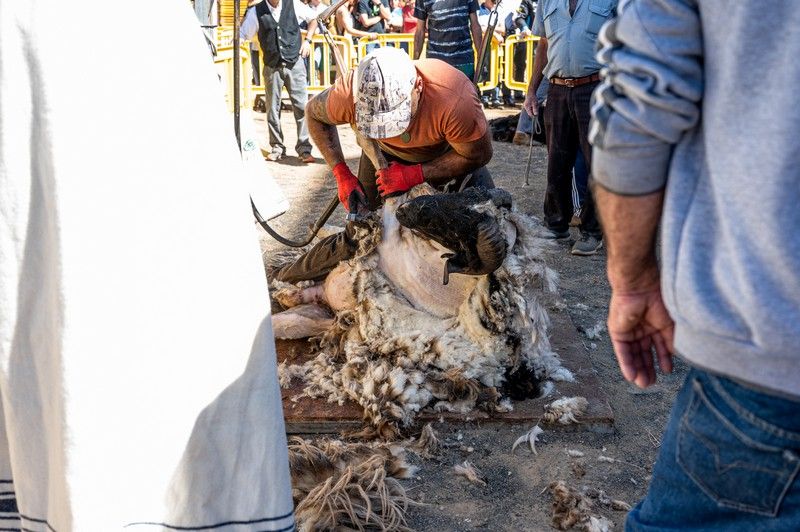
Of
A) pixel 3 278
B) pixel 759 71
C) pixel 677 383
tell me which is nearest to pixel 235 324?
pixel 3 278

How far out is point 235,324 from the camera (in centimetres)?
186

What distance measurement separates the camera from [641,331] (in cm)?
154

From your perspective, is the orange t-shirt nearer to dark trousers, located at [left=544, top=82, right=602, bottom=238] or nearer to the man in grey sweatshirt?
dark trousers, located at [left=544, top=82, right=602, bottom=238]

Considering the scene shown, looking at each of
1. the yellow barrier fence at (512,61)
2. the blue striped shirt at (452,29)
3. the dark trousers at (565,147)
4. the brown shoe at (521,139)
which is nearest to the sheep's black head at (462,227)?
the dark trousers at (565,147)

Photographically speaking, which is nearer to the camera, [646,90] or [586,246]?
[646,90]

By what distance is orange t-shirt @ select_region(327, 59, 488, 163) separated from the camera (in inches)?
152

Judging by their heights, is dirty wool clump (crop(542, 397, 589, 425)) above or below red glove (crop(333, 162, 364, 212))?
below

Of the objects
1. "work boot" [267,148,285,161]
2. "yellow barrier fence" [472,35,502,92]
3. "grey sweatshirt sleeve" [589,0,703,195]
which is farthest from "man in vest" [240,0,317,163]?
"grey sweatshirt sleeve" [589,0,703,195]

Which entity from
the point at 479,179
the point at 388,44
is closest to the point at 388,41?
the point at 388,44

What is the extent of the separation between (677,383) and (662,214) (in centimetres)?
269

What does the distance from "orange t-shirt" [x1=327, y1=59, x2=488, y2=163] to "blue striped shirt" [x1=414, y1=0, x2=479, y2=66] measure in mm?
4586

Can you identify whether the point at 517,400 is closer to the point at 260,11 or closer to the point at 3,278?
the point at 3,278

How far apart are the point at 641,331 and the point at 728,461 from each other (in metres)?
0.32

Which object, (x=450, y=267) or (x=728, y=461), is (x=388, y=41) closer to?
(x=450, y=267)
